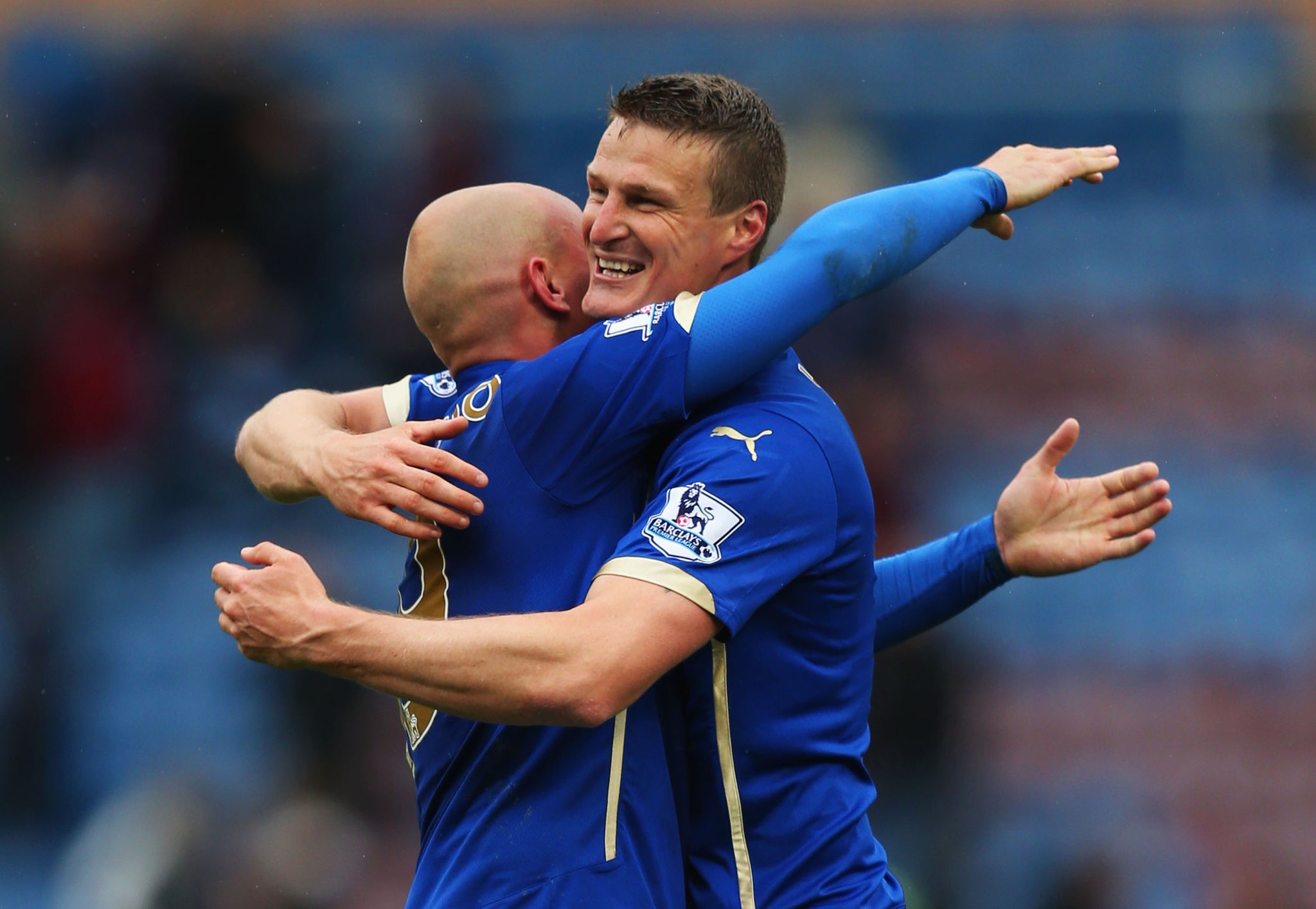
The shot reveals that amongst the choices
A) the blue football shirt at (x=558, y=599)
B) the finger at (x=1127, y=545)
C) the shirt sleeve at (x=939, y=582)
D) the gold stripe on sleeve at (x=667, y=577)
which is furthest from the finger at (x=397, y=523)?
the finger at (x=1127, y=545)

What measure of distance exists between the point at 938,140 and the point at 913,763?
18.4 feet

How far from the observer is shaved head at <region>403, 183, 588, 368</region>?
3.13m

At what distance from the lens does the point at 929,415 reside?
29.4 ft

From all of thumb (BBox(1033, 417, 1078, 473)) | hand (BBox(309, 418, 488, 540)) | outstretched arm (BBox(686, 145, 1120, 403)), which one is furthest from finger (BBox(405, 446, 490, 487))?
thumb (BBox(1033, 417, 1078, 473))

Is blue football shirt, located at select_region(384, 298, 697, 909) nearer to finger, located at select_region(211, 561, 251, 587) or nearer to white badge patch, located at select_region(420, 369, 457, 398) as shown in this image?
white badge patch, located at select_region(420, 369, 457, 398)

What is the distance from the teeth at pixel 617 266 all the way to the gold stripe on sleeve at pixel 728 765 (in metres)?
0.82

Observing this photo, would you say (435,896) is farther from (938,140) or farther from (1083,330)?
(938,140)

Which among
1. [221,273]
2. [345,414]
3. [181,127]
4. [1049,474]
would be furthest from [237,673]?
[1049,474]

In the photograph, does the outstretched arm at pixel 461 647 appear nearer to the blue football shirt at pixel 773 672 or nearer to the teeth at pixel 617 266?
the blue football shirt at pixel 773 672

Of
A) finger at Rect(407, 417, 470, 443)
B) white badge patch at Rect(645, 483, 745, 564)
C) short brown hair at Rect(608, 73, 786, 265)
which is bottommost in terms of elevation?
white badge patch at Rect(645, 483, 745, 564)

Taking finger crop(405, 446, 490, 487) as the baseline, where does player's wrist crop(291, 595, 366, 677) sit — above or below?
below

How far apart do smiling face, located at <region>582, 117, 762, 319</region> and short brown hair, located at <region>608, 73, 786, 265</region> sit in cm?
2

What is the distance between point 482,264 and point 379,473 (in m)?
0.56

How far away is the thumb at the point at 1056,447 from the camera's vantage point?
3572 mm
